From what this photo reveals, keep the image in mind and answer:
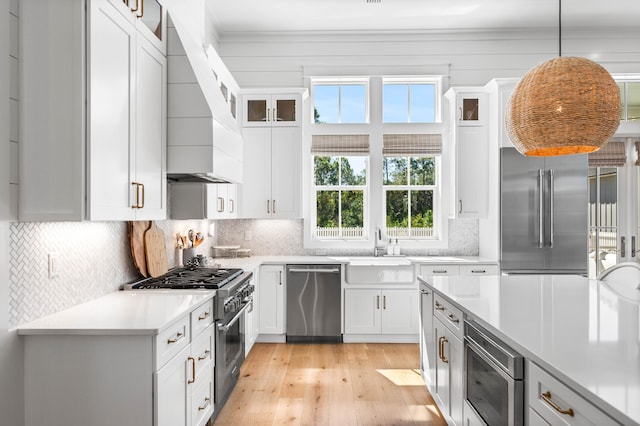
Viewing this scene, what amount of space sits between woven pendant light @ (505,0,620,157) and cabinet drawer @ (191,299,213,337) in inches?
78.3

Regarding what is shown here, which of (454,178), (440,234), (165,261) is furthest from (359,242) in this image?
(165,261)

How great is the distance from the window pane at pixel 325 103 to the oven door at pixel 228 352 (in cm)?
267

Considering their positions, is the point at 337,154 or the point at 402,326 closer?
the point at 402,326

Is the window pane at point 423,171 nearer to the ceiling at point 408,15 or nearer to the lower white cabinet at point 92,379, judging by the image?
the ceiling at point 408,15

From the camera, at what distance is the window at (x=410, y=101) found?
211 inches

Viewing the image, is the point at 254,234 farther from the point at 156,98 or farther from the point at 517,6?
the point at 517,6

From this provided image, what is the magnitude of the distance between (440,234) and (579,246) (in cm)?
144

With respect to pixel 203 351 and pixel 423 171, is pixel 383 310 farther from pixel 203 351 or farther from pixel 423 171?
pixel 203 351

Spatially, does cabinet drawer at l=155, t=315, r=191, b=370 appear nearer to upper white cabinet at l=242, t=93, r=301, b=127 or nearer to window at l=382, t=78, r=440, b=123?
upper white cabinet at l=242, t=93, r=301, b=127

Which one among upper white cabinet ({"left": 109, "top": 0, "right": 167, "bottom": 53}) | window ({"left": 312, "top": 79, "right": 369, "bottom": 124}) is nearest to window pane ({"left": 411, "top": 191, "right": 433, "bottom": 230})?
window ({"left": 312, "top": 79, "right": 369, "bottom": 124})

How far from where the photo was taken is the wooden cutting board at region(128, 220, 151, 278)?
123 inches

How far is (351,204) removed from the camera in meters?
5.42

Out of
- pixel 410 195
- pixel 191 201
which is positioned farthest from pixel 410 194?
pixel 191 201

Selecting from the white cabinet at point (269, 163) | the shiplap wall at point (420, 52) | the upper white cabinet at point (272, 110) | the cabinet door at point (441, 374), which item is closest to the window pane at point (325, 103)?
the shiplap wall at point (420, 52)
